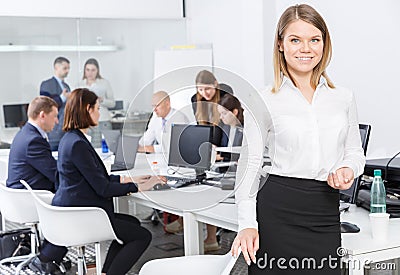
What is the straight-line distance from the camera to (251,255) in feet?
6.28

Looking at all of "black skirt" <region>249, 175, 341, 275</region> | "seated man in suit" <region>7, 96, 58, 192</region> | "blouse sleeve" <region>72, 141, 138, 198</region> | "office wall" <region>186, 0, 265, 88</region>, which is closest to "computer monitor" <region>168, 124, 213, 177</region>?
"blouse sleeve" <region>72, 141, 138, 198</region>

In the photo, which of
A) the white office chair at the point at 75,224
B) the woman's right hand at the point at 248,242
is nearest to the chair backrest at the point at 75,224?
the white office chair at the point at 75,224

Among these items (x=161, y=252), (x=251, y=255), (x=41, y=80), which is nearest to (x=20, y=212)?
(x=161, y=252)

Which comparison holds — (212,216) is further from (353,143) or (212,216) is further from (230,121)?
(353,143)

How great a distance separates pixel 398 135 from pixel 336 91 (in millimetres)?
3269

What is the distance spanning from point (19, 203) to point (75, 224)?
884 millimetres

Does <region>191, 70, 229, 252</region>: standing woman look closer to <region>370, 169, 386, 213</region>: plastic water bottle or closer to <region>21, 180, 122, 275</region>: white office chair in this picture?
<region>21, 180, 122, 275</region>: white office chair

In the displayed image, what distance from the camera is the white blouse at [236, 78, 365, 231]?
6.50 ft

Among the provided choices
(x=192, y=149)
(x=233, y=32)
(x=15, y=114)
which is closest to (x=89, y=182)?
(x=192, y=149)

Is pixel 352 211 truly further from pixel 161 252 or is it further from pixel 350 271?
pixel 161 252

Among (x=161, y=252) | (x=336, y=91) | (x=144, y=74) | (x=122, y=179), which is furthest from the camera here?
(x=144, y=74)

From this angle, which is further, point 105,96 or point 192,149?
point 105,96

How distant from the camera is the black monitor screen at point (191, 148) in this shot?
319 cm

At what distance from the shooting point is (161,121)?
3611 millimetres
